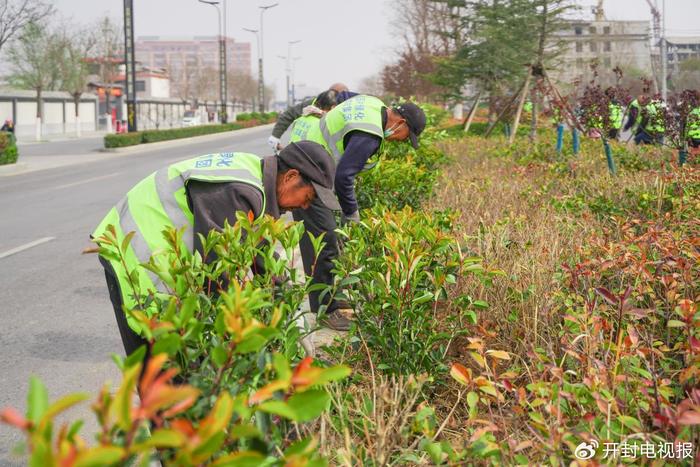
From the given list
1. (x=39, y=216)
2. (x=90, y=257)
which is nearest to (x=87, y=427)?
(x=90, y=257)

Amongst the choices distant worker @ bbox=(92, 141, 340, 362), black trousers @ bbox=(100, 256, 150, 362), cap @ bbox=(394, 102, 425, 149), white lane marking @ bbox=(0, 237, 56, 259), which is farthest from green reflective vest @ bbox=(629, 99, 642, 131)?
black trousers @ bbox=(100, 256, 150, 362)

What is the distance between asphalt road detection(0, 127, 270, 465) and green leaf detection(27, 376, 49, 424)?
2.72 meters

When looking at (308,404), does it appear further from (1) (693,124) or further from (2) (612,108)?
(2) (612,108)

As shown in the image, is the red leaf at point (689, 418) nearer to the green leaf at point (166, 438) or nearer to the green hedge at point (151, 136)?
the green leaf at point (166, 438)

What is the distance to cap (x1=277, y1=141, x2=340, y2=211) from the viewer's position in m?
3.00

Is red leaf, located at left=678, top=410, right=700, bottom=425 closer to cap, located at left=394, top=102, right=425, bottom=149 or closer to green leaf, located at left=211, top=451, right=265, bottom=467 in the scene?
green leaf, located at left=211, top=451, right=265, bottom=467

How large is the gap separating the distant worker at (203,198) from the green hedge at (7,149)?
693 inches

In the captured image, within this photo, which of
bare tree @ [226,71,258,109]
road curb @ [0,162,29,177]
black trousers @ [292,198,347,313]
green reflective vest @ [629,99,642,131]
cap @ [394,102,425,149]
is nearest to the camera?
black trousers @ [292,198,347,313]

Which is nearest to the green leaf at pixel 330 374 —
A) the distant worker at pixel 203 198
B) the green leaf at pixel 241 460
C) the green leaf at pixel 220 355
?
the green leaf at pixel 241 460

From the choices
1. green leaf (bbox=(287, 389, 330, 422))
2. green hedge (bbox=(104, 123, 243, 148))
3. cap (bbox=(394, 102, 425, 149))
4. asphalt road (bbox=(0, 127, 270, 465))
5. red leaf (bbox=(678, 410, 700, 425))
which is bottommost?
asphalt road (bbox=(0, 127, 270, 465))

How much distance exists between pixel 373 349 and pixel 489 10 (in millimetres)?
20753

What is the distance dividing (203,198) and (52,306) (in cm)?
376

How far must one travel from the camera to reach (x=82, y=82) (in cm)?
5041

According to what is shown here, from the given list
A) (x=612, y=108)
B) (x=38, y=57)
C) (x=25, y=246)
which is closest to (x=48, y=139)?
(x=38, y=57)
